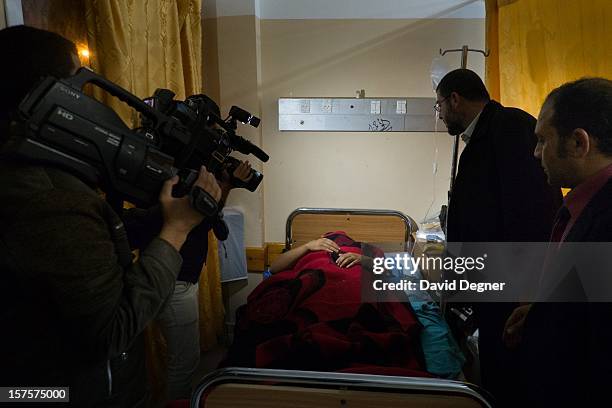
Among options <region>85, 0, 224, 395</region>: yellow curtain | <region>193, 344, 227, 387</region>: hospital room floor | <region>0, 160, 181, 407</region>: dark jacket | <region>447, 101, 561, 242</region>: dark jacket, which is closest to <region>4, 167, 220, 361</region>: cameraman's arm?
<region>0, 160, 181, 407</region>: dark jacket

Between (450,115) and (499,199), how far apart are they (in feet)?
1.78

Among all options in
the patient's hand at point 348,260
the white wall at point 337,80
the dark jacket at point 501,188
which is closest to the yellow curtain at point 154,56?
the white wall at point 337,80

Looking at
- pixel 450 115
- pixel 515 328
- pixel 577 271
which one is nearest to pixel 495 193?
pixel 450 115

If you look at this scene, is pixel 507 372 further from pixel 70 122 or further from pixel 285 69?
pixel 285 69

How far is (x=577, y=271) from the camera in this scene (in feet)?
3.30

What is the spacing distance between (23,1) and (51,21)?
162mm

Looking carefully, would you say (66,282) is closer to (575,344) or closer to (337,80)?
(575,344)

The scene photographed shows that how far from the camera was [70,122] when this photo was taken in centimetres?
70

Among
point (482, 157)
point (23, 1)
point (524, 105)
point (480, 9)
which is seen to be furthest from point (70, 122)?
point (480, 9)

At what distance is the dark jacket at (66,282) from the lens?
0.65 metres

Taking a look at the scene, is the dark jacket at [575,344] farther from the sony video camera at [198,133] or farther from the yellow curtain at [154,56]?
the yellow curtain at [154,56]

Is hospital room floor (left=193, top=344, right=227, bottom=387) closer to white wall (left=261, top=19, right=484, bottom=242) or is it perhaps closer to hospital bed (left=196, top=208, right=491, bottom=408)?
white wall (left=261, top=19, right=484, bottom=242)

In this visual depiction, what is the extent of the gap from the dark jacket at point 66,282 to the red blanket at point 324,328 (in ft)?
2.16

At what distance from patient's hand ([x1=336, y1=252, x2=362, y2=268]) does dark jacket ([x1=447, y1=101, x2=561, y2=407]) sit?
538mm
